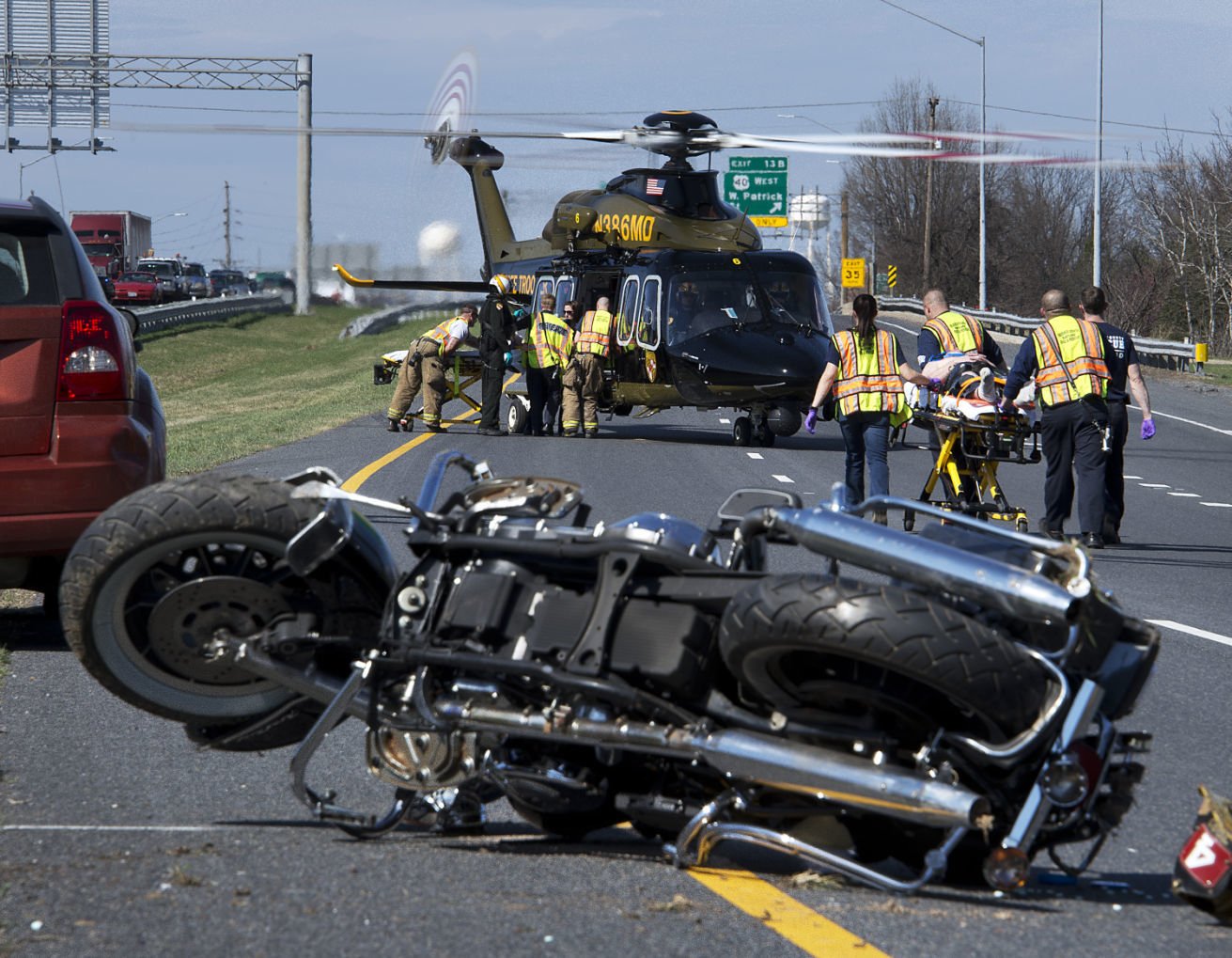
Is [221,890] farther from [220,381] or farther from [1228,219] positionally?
[1228,219]

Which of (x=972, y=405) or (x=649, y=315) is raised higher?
(x=649, y=315)

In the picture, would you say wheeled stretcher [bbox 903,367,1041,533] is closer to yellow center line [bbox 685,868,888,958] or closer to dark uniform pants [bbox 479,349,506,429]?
yellow center line [bbox 685,868,888,958]

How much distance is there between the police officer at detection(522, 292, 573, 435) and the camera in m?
23.9

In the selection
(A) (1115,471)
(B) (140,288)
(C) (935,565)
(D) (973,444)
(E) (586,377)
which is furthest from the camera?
(B) (140,288)

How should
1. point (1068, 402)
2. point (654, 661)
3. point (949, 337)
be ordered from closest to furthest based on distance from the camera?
point (654, 661)
point (1068, 402)
point (949, 337)

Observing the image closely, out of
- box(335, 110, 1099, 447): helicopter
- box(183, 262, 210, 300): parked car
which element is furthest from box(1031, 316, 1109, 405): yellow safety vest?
box(183, 262, 210, 300): parked car

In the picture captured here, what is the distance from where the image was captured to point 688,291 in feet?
75.6

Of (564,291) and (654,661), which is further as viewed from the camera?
(564,291)

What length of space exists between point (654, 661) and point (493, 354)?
799 inches

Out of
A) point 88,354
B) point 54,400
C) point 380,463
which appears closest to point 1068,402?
point 380,463

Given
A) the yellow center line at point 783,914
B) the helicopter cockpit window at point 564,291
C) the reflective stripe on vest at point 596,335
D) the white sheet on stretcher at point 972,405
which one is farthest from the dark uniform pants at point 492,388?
the yellow center line at point 783,914

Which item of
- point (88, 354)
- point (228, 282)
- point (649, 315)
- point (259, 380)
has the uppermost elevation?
point (228, 282)

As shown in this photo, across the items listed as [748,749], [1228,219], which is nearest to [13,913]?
[748,749]

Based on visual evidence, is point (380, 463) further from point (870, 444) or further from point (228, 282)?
point (228, 282)
